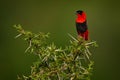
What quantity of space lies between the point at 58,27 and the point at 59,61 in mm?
12358

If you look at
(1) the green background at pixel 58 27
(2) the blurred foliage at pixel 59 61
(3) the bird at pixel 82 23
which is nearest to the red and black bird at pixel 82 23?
(3) the bird at pixel 82 23

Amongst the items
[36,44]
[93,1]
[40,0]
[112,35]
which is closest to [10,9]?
[40,0]

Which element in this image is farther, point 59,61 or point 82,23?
point 82,23

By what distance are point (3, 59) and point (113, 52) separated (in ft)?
8.55

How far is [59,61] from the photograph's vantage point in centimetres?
517

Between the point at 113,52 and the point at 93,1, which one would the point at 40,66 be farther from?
the point at 93,1

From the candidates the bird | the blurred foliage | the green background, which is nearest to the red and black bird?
the bird

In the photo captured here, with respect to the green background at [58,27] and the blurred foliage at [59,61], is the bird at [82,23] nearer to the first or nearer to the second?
the blurred foliage at [59,61]

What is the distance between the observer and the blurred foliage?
5.05 m

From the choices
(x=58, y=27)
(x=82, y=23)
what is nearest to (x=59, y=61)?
(x=82, y=23)

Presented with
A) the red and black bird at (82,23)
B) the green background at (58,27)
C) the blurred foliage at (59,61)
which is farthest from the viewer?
the green background at (58,27)

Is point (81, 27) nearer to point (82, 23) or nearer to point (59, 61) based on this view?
point (82, 23)

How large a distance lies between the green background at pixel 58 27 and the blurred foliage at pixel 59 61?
8.12 meters

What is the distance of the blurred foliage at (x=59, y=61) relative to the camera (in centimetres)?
505
